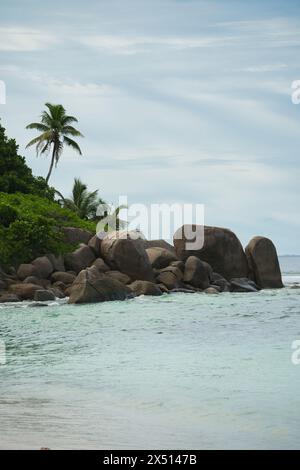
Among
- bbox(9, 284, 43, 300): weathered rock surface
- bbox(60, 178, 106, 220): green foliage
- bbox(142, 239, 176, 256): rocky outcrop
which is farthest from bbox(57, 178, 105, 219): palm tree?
bbox(9, 284, 43, 300): weathered rock surface

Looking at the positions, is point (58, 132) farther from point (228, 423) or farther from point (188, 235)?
point (228, 423)

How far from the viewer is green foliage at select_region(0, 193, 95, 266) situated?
25797 mm

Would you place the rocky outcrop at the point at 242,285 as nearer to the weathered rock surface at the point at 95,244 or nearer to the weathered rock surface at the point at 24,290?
the weathered rock surface at the point at 95,244

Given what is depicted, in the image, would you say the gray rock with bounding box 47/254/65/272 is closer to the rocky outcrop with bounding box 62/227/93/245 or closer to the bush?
the rocky outcrop with bounding box 62/227/93/245

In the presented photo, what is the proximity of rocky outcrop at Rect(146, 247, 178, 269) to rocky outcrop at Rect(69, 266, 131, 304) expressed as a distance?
18.6ft

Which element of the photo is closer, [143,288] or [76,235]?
[143,288]

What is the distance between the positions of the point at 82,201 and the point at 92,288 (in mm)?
18508

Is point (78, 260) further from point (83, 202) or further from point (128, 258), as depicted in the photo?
point (83, 202)

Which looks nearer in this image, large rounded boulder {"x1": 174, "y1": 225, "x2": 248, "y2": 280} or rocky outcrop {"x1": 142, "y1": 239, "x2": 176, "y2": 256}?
large rounded boulder {"x1": 174, "y1": 225, "x2": 248, "y2": 280}

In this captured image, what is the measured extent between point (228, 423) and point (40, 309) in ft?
44.5

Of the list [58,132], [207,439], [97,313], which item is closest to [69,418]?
[207,439]

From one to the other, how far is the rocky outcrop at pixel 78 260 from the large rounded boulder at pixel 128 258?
0.55m

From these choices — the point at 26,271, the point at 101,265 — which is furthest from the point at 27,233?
the point at 101,265

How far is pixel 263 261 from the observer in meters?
30.8
